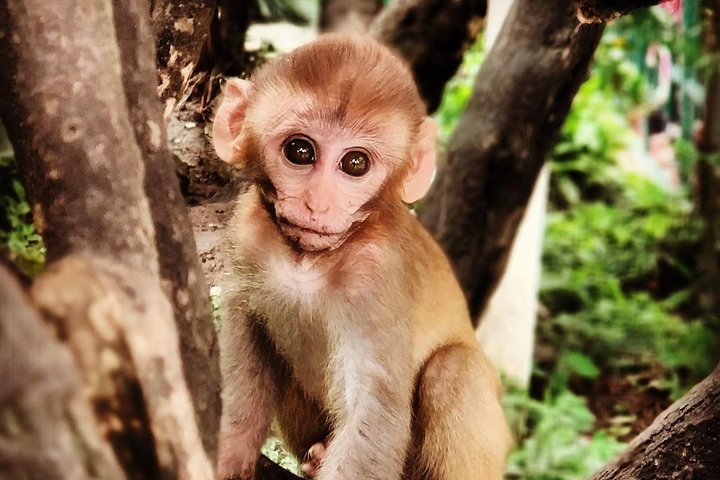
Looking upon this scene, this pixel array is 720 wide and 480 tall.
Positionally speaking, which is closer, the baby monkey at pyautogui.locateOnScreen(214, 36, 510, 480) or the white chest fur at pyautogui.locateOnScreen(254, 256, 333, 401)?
the baby monkey at pyautogui.locateOnScreen(214, 36, 510, 480)

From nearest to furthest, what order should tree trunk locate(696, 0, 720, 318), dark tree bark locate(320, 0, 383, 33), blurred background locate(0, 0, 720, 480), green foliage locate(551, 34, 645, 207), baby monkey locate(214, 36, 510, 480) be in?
baby monkey locate(214, 36, 510, 480) → blurred background locate(0, 0, 720, 480) → dark tree bark locate(320, 0, 383, 33) → tree trunk locate(696, 0, 720, 318) → green foliage locate(551, 34, 645, 207)

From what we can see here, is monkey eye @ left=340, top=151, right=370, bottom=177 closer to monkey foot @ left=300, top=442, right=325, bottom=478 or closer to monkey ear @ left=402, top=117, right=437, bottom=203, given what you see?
monkey ear @ left=402, top=117, right=437, bottom=203

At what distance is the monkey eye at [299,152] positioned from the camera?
1.74m

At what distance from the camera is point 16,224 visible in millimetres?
1327

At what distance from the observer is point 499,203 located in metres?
3.84

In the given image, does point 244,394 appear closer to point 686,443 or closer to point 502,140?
point 686,443

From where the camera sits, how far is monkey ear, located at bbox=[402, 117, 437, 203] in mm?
A: 1918

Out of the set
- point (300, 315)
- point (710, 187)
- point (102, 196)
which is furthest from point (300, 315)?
point (710, 187)

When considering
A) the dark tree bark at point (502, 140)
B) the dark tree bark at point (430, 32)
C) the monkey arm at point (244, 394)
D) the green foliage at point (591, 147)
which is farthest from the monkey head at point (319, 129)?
the green foliage at point (591, 147)

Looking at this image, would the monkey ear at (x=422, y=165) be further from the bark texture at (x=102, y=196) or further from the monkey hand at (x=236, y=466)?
the bark texture at (x=102, y=196)

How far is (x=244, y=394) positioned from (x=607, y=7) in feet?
4.32

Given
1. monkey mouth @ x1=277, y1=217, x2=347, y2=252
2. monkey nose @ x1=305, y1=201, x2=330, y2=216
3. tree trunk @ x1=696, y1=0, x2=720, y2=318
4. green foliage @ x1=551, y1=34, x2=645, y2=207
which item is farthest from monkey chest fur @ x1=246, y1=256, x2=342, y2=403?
green foliage @ x1=551, y1=34, x2=645, y2=207

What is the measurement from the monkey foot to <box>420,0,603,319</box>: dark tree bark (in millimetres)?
1966

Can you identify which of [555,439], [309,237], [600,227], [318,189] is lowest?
[600,227]
